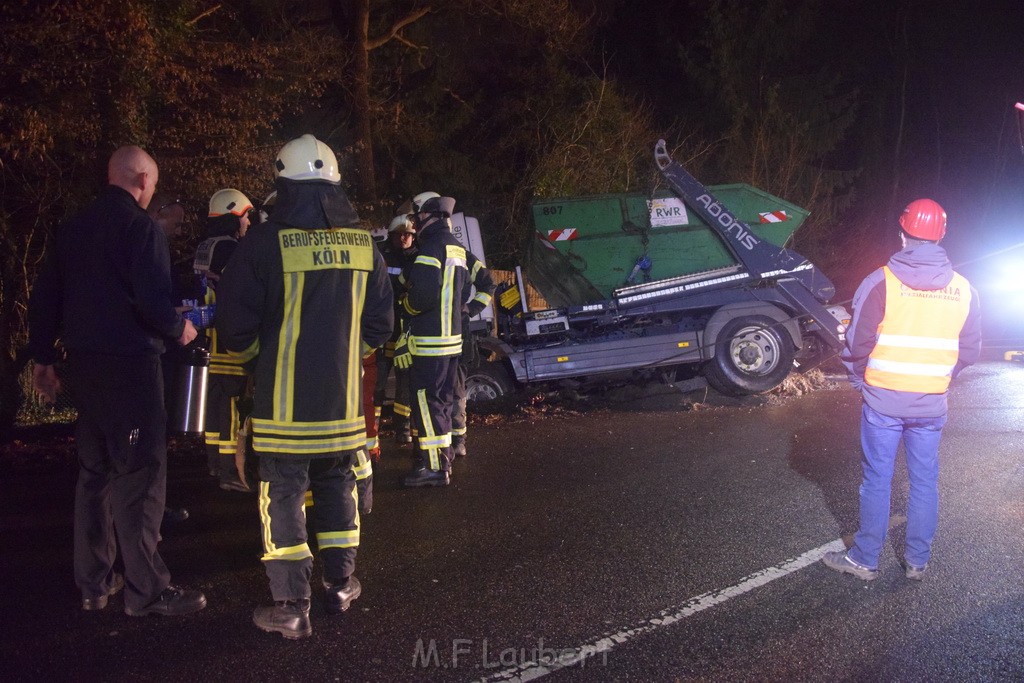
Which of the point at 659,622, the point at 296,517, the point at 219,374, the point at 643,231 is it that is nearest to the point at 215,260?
the point at 219,374

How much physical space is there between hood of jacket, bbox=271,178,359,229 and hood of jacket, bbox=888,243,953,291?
2.74 m

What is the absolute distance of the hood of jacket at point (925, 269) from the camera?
4.17m

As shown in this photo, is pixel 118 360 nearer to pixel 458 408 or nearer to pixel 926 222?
pixel 458 408

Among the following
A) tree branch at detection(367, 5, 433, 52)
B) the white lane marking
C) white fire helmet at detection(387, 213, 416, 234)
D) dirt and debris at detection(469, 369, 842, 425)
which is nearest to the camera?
the white lane marking

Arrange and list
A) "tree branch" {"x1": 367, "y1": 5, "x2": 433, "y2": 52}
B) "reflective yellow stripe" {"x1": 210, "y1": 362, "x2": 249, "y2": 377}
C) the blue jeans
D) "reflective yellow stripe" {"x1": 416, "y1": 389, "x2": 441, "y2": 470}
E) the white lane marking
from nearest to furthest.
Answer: the white lane marking → "reflective yellow stripe" {"x1": 210, "y1": 362, "x2": 249, "y2": 377} → the blue jeans → "reflective yellow stripe" {"x1": 416, "y1": 389, "x2": 441, "y2": 470} → "tree branch" {"x1": 367, "y1": 5, "x2": 433, "y2": 52}


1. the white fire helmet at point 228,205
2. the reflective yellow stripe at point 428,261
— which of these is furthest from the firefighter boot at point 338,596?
the white fire helmet at point 228,205

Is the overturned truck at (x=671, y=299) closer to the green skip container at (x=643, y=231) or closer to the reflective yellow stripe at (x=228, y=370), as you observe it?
the green skip container at (x=643, y=231)

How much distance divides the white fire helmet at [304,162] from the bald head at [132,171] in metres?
0.66

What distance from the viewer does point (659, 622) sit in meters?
3.80

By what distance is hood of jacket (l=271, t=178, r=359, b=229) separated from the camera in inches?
144

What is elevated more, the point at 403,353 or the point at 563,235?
the point at 563,235

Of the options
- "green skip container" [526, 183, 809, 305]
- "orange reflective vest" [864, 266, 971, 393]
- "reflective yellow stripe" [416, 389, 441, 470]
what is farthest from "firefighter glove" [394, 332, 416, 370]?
"green skip container" [526, 183, 809, 305]

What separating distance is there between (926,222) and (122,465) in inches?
156

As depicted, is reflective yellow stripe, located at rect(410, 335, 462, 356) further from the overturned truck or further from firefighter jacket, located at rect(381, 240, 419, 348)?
the overturned truck
